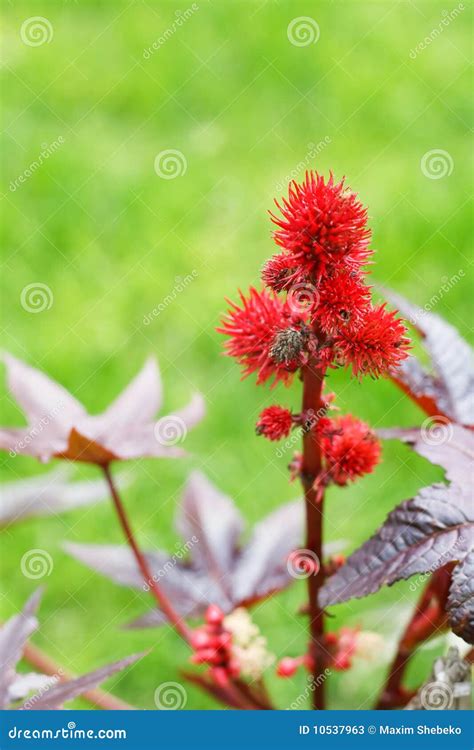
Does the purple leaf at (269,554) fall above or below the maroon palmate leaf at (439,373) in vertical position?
below

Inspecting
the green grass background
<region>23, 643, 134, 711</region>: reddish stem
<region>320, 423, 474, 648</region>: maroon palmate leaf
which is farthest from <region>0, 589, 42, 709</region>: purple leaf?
the green grass background

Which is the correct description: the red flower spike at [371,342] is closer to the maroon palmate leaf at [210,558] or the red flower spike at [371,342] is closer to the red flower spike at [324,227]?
the red flower spike at [324,227]

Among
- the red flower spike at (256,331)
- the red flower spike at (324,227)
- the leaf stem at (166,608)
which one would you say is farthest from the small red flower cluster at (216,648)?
the red flower spike at (324,227)

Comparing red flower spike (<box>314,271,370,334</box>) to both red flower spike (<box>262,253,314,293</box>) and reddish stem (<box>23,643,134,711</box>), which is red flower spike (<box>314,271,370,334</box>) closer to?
red flower spike (<box>262,253,314,293</box>)

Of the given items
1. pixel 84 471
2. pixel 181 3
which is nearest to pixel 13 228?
pixel 84 471

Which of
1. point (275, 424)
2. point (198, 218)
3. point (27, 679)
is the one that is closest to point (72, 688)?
point (27, 679)

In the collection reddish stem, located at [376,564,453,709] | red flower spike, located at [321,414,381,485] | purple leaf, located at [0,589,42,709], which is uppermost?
red flower spike, located at [321,414,381,485]
